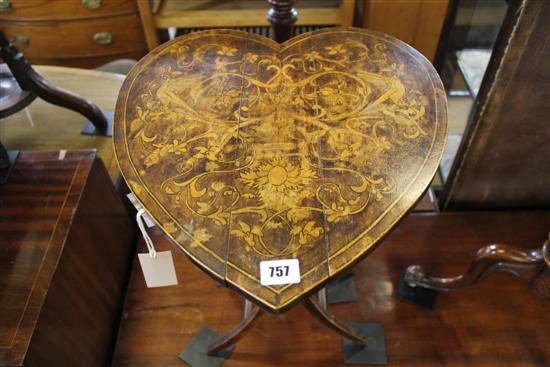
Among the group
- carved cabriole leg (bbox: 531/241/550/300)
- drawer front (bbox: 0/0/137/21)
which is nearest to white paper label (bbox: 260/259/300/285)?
carved cabriole leg (bbox: 531/241/550/300)

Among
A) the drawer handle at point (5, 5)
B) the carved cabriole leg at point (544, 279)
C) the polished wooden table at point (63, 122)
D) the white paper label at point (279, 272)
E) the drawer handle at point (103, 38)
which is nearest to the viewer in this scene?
the white paper label at point (279, 272)

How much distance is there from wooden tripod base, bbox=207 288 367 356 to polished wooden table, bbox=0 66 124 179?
623mm

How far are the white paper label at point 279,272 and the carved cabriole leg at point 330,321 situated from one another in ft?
1.02

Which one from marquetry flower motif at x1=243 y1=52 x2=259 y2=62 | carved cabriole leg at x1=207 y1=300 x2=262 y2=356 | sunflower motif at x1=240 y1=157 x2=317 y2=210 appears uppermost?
marquetry flower motif at x1=243 y1=52 x2=259 y2=62

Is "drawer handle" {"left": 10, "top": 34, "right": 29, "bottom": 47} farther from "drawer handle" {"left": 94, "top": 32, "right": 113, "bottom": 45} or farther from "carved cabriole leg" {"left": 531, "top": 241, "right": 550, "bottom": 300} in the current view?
"carved cabriole leg" {"left": 531, "top": 241, "right": 550, "bottom": 300}

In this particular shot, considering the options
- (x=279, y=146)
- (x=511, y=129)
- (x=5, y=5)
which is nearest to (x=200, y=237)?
(x=279, y=146)

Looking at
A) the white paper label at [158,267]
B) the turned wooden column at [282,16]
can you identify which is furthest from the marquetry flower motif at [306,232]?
the turned wooden column at [282,16]

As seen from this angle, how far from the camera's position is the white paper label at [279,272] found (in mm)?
624

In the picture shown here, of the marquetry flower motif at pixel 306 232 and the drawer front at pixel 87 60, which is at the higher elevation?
the marquetry flower motif at pixel 306 232

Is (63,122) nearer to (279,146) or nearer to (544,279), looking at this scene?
(279,146)

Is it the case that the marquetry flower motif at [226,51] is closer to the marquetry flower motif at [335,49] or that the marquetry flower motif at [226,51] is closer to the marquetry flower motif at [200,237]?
the marquetry flower motif at [335,49]

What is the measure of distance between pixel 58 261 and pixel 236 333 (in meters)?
0.40

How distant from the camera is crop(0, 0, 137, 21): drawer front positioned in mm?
1688

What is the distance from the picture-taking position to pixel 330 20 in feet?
5.56
